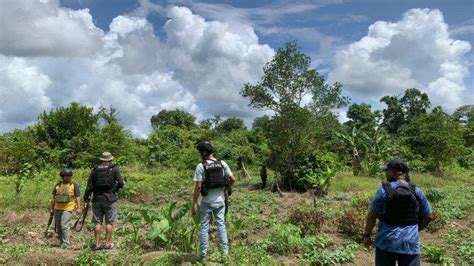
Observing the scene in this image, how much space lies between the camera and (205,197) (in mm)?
7949

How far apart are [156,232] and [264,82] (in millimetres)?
12937

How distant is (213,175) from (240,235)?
10.6 ft

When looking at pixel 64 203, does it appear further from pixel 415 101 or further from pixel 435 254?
pixel 415 101

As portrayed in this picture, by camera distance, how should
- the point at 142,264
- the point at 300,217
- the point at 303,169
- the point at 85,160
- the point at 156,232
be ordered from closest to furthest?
the point at 142,264, the point at 156,232, the point at 300,217, the point at 303,169, the point at 85,160

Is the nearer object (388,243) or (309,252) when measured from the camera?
(388,243)

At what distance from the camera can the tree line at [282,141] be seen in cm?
2067

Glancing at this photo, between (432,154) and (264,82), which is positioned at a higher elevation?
(264,82)

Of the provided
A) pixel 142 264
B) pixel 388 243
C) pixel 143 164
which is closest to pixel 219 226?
pixel 142 264

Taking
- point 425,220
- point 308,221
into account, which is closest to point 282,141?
point 308,221

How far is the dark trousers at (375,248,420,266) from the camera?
5.66 metres

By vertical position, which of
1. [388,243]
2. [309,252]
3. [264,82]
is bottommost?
[309,252]

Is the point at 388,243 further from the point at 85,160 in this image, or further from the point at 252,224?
the point at 85,160

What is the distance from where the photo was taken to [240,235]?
10625 mm

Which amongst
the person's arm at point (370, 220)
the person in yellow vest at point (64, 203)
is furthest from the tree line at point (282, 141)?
the person's arm at point (370, 220)
